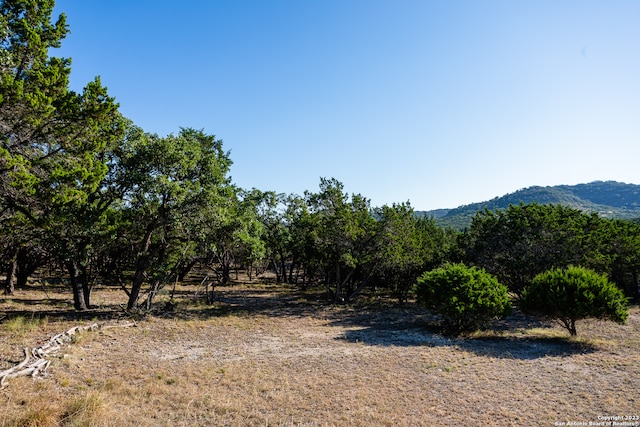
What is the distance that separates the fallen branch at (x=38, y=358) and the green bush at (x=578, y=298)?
19.1 meters

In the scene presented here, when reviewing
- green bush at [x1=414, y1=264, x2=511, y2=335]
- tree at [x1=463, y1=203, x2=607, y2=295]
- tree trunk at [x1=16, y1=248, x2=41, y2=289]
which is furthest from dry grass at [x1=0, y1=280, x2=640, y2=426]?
tree trunk at [x1=16, y1=248, x2=41, y2=289]

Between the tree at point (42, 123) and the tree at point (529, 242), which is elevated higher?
the tree at point (42, 123)

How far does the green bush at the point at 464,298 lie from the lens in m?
16.8

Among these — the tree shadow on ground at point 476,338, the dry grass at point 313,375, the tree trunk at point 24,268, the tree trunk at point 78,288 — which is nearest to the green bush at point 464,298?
the tree shadow on ground at point 476,338

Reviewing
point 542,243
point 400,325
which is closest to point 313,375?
point 400,325

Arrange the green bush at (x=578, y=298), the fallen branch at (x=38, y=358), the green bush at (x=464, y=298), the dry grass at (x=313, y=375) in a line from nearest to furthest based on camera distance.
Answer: the dry grass at (x=313, y=375) → the fallen branch at (x=38, y=358) → the green bush at (x=578, y=298) → the green bush at (x=464, y=298)

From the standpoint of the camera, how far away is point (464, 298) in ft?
55.3

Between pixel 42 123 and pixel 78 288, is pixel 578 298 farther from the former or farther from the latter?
pixel 78 288

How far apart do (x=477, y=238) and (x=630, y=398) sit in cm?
1794

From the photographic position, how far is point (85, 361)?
431 inches

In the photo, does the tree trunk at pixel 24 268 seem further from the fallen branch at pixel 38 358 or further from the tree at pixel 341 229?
the tree at pixel 341 229

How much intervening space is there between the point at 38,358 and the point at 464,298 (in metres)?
16.8

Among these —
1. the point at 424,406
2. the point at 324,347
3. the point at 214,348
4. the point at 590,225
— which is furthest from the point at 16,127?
the point at 590,225

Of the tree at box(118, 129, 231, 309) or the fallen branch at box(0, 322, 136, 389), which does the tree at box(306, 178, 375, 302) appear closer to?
the tree at box(118, 129, 231, 309)
